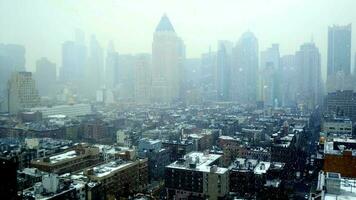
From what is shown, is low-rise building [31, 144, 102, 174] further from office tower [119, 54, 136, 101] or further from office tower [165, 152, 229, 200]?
office tower [119, 54, 136, 101]

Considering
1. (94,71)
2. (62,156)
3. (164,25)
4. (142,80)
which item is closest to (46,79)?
(94,71)

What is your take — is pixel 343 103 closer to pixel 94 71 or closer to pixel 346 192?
pixel 346 192

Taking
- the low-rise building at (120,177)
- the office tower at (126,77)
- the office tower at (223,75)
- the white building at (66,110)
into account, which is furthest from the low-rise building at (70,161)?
the office tower at (223,75)

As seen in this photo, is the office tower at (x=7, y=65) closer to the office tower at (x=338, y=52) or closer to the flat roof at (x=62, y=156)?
the flat roof at (x=62, y=156)

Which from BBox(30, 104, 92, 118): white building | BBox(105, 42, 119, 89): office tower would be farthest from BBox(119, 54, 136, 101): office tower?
BBox(30, 104, 92, 118): white building

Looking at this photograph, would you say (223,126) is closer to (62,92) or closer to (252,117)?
(252,117)
